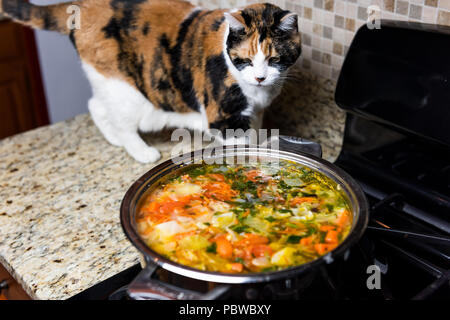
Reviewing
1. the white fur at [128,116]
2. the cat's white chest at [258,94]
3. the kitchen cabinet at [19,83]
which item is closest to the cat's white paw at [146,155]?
the white fur at [128,116]

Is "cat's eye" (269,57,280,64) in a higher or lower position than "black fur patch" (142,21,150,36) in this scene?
lower

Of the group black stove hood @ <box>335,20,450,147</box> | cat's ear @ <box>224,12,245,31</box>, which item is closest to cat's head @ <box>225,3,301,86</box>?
cat's ear @ <box>224,12,245,31</box>

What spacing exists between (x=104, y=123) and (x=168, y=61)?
286 millimetres

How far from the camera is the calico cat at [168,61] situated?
1.12 metres

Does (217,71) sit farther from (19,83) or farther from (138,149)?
(19,83)

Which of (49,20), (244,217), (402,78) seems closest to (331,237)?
(244,217)

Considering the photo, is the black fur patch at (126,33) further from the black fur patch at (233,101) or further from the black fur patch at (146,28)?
the black fur patch at (233,101)

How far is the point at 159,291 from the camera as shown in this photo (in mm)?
598

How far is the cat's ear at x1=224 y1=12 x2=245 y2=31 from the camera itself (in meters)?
1.05

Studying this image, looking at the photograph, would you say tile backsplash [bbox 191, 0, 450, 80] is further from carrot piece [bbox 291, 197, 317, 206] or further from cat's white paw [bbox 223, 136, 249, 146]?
carrot piece [bbox 291, 197, 317, 206]

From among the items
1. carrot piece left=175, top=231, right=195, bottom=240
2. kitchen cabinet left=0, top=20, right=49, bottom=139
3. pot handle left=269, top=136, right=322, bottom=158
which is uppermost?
pot handle left=269, top=136, right=322, bottom=158
